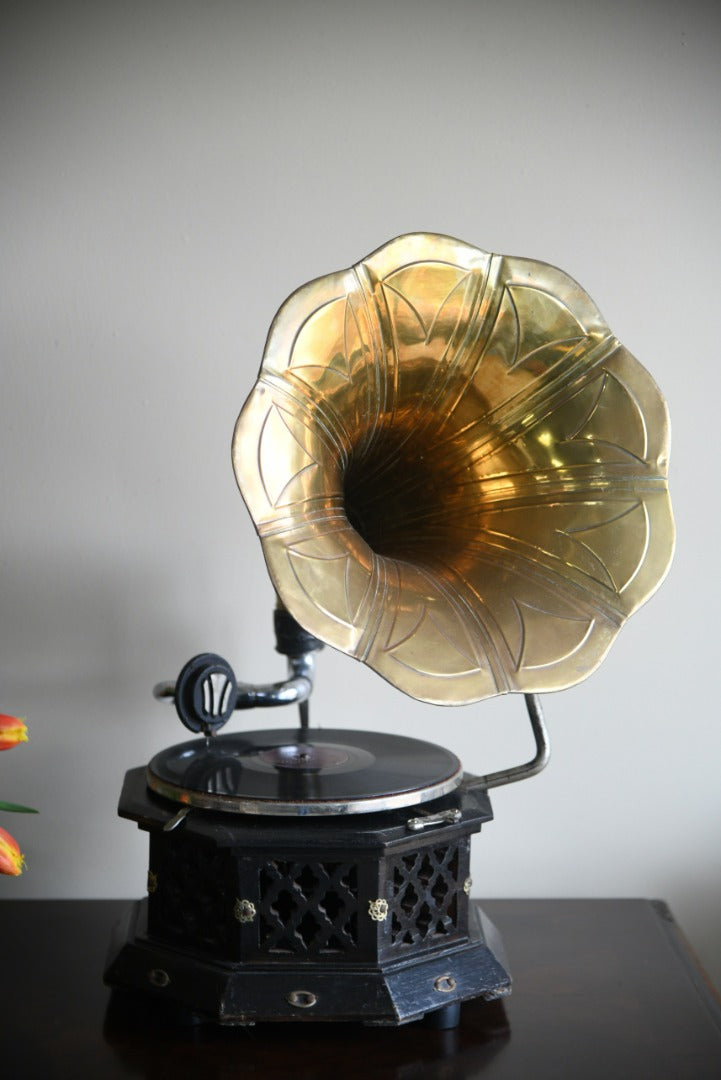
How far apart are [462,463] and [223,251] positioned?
0.58m

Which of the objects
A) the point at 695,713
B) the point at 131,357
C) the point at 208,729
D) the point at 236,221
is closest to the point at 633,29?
the point at 236,221

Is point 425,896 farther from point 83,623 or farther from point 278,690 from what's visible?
point 83,623

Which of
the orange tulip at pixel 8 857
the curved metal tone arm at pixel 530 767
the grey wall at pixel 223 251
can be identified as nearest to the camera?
the orange tulip at pixel 8 857

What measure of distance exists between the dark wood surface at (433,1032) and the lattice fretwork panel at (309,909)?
4.4 inches

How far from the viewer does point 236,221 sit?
1.75 meters

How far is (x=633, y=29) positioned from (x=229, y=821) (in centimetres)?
140

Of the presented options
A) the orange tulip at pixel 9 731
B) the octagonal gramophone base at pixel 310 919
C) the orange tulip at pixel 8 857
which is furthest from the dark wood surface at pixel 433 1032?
the orange tulip at pixel 9 731

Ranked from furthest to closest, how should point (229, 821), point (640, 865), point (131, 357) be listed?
point (640, 865)
point (131, 357)
point (229, 821)

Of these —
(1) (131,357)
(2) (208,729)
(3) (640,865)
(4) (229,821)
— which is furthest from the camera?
(3) (640,865)

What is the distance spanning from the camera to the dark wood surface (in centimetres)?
116

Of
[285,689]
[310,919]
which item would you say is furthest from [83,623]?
[310,919]

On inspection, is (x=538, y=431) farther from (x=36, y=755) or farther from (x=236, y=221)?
(x=36, y=755)

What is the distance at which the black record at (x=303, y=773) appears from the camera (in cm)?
117

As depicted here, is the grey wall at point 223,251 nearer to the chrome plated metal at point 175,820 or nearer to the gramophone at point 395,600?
the gramophone at point 395,600
